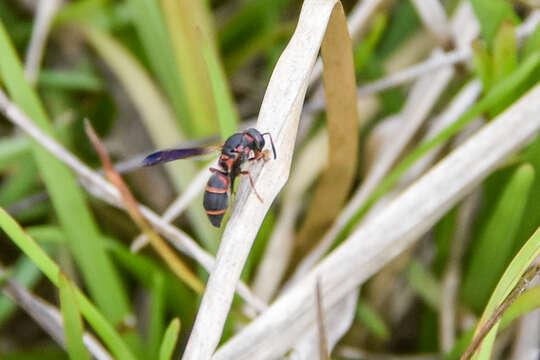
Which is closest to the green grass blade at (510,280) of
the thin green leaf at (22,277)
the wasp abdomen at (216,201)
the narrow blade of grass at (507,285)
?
the narrow blade of grass at (507,285)

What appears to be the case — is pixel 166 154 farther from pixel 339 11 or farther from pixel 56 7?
pixel 56 7

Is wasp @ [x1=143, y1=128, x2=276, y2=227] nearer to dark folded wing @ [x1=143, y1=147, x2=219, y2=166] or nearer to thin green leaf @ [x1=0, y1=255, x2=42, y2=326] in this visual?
dark folded wing @ [x1=143, y1=147, x2=219, y2=166]

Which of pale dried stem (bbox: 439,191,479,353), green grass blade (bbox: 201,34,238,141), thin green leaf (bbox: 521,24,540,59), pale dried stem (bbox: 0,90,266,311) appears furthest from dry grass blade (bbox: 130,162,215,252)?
thin green leaf (bbox: 521,24,540,59)

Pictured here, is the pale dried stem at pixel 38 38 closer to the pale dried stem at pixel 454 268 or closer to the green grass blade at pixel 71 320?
the green grass blade at pixel 71 320

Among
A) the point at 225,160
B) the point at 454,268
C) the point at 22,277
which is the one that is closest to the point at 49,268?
the point at 225,160

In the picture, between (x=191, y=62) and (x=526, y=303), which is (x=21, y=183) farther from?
(x=526, y=303)

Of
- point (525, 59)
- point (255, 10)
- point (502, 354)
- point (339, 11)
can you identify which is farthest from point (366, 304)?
point (255, 10)
